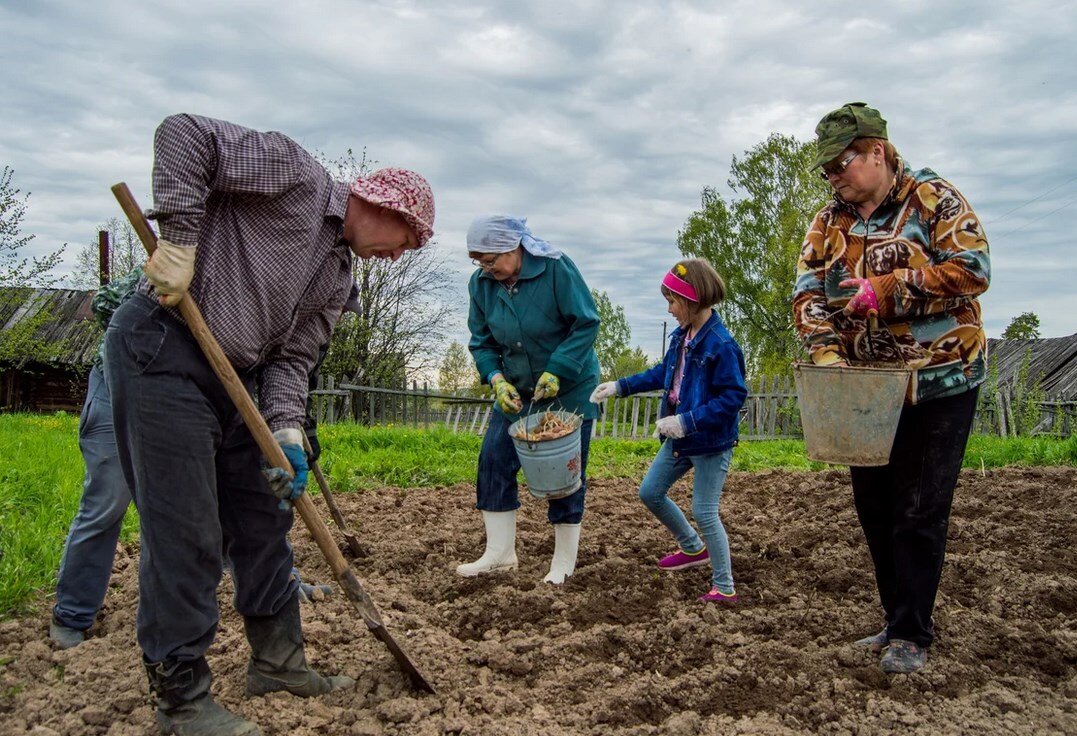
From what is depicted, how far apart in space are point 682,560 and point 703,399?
0.99 m

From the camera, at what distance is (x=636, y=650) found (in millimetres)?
3240

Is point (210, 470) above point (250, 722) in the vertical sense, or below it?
above

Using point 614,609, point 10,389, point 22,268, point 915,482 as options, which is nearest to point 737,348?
point 915,482

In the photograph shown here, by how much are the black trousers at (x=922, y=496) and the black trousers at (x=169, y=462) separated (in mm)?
2199

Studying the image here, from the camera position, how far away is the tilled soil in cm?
261

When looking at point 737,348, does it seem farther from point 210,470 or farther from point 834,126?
point 210,470

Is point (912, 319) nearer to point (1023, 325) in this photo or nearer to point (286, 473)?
point (286, 473)

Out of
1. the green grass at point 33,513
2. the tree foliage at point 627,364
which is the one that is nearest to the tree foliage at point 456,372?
the tree foliage at point 627,364

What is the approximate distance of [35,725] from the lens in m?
2.52

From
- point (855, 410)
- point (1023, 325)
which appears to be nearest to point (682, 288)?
point (855, 410)

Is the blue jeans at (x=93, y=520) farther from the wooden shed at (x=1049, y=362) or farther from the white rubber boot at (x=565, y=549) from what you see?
the wooden shed at (x=1049, y=362)

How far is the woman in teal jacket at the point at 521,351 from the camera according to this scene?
4.02 metres

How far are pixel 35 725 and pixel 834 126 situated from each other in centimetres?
310

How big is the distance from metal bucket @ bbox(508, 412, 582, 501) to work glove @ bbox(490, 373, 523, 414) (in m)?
0.11
